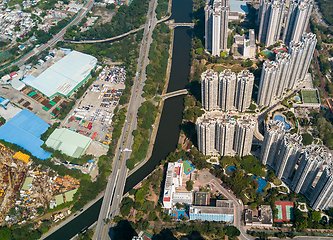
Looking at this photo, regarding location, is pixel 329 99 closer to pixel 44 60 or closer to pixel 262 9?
pixel 262 9

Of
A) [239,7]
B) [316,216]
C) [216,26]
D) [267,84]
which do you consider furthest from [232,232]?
[239,7]

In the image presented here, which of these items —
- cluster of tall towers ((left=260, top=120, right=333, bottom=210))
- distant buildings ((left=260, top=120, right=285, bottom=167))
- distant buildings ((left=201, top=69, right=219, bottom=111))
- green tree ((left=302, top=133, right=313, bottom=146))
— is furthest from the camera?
distant buildings ((left=201, top=69, right=219, bottom=111))

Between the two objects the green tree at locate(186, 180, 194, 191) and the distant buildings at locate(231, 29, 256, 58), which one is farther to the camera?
the distant buildings at locate(231, 29, 256, 58)

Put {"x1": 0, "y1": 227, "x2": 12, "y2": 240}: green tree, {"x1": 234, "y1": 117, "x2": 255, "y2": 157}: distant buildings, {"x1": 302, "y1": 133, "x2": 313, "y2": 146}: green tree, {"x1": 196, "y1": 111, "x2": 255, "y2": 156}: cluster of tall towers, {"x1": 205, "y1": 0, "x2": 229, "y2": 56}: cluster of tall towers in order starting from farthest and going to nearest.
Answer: {"x1": 205, "y1": 0, "x2": 229, "y2": 56}: cluster of tall towers
{"x1": 302, "y1": 133, "x2": 313, "y2": 146}: green tree
{"x1": 196, "y1": 111, "x2": 255, "y2": 156}: cluster of tall towers
{"x1": 234, "y1": 117, "x2": 255, "y2": 157}: distant buildings
{"x1": 0, "y1": 227, "x2": 12, "y2": 240}: green tree

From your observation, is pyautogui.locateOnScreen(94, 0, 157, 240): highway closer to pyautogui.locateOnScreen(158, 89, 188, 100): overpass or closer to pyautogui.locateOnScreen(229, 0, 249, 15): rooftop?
pyautogui.locateOnScreen(158, 89, 188, 100): overpass

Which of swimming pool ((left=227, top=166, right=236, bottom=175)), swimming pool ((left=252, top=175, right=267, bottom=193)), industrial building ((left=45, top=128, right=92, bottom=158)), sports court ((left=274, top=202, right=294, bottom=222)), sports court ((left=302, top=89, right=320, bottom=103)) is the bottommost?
sports court ((left=274, top=202, right=294, bottom=222))

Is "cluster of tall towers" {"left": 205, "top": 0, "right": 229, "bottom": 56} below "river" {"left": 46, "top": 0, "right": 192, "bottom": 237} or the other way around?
the other way around

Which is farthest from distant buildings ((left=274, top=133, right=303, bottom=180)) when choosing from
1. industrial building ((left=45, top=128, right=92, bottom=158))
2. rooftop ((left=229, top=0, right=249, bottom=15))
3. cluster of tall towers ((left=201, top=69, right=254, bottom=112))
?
rooftop ((left=229, top=0, right=249, bottom=15))

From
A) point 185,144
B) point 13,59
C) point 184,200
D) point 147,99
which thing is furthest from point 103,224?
point 13,59
